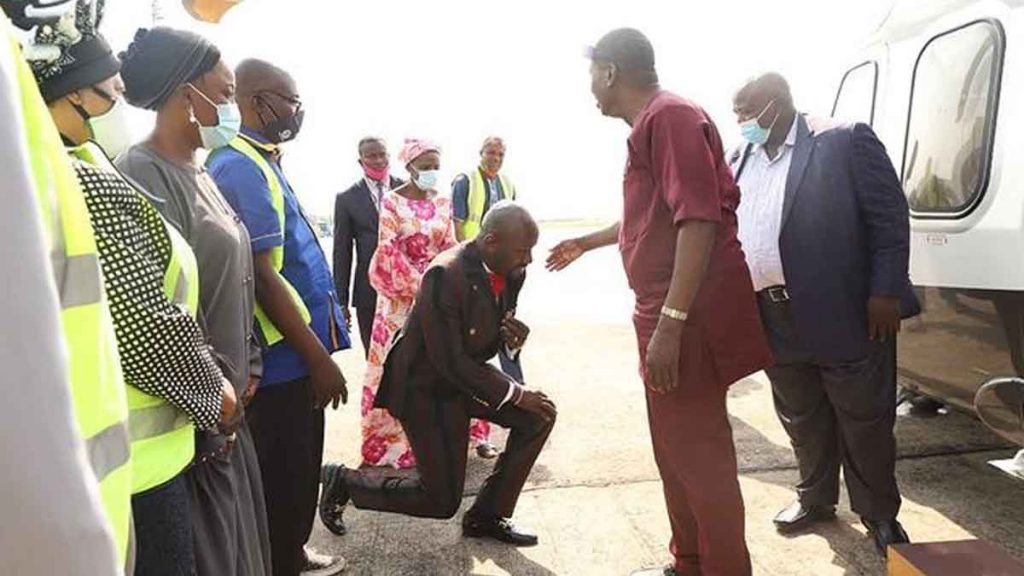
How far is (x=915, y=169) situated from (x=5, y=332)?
4.11 m

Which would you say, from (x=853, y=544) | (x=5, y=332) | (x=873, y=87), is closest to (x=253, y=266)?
(x=5, y=332)

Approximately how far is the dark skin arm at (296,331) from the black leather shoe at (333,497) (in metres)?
0.83

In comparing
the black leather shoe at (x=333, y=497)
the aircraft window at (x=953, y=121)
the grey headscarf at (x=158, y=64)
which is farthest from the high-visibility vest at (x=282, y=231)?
the aircraft window at (x=953, y=121)

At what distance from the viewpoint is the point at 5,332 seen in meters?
0.68

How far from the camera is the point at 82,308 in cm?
88

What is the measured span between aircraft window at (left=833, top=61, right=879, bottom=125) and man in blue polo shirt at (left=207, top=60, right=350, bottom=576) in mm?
3116

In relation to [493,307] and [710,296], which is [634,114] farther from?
[493,307]

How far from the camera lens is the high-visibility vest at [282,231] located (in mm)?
2508

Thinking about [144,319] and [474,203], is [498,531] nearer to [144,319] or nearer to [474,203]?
[144,319]

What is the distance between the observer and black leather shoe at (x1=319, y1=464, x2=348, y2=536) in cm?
343

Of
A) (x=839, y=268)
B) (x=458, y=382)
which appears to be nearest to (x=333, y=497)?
(x=458, y=382)

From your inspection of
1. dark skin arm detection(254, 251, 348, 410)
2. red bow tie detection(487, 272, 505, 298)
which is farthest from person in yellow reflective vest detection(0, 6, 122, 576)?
red bow tie detection(487, 272, 505, 298)

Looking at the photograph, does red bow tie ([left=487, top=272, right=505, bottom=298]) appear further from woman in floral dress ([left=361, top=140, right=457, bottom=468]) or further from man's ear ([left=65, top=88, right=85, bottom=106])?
man's ear ([left=65, top=88, right=85, bottom=106])

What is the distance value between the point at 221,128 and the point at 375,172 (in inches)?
105
